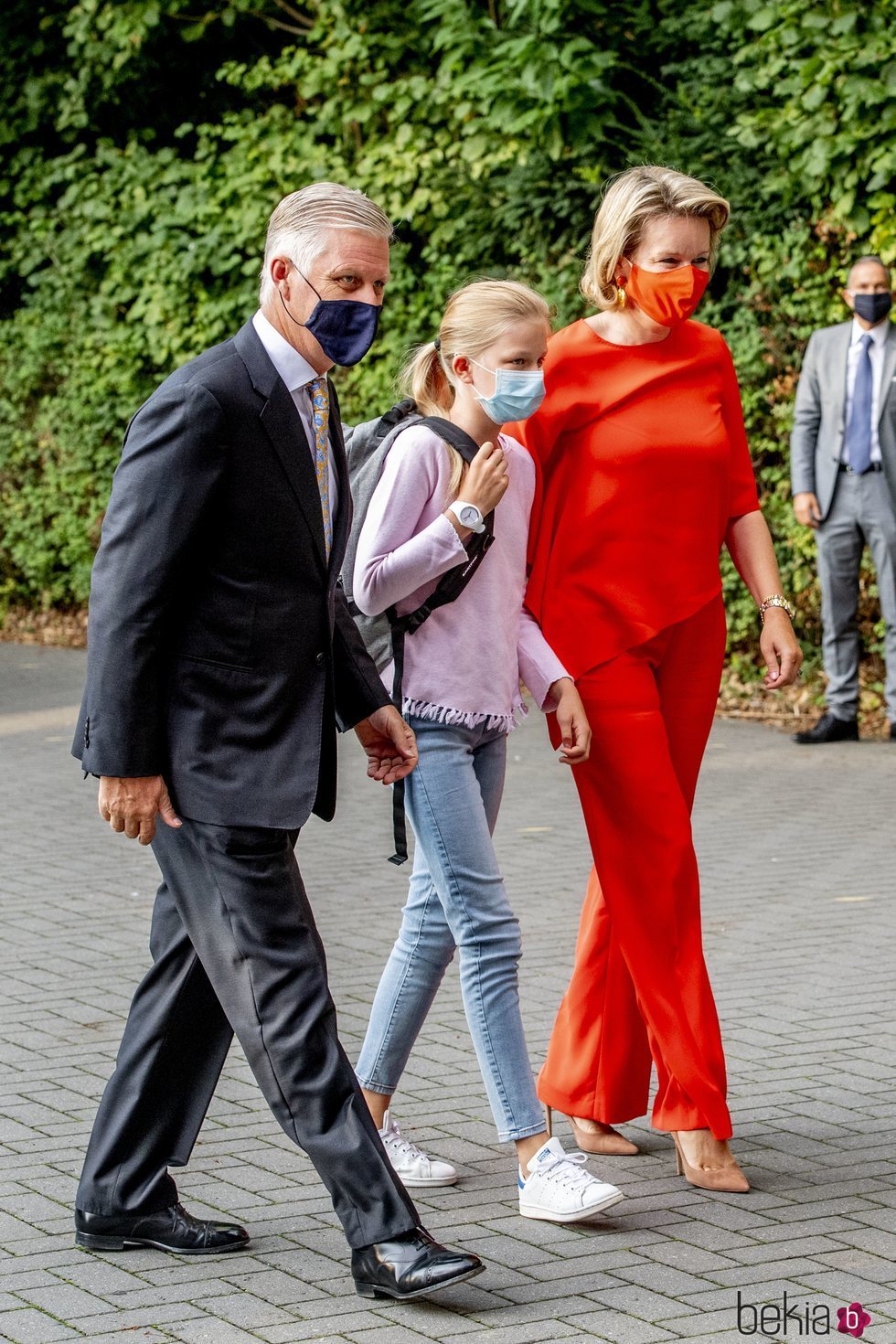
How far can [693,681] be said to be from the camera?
177 inches

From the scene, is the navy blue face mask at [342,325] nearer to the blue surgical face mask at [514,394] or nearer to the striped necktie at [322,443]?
the striped necktie at [322,443]

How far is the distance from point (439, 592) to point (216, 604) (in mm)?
673

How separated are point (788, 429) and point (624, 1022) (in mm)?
7410

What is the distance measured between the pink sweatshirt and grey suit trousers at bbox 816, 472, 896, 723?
6.79 m

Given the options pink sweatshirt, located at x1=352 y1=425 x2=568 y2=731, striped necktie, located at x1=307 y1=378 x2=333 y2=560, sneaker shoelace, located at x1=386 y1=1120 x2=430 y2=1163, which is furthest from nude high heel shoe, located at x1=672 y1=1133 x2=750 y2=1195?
striped necktie, located at x1=307 y1=378 x2=333 y2=560

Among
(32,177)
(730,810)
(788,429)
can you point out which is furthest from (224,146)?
(730,810)

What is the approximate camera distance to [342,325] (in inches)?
143

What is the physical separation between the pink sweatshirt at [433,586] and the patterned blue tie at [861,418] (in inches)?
266

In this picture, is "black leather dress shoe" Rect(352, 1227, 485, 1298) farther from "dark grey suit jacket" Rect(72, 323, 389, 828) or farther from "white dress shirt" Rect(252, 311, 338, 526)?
"white dress shirt" Rect(252, 311, 338, 526)

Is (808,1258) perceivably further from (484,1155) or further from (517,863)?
(517,863)

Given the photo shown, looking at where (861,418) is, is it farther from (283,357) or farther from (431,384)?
(283,357)

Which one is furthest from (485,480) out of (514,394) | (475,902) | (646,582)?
(475,902)

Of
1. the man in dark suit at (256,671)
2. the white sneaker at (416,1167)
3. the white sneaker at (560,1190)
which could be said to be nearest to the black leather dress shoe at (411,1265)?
the man in dark suit at (256,671)
